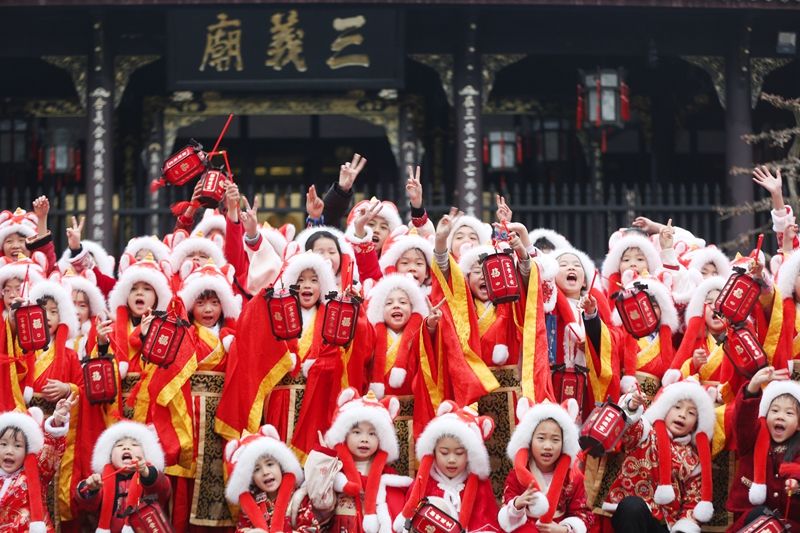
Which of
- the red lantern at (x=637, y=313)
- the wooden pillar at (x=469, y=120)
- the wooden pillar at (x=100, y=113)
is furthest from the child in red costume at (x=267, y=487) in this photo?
the wooden pillar at (x=100, y=113)

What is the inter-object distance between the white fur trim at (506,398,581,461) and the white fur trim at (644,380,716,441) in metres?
0.68

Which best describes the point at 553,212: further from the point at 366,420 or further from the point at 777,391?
the point at 366,420

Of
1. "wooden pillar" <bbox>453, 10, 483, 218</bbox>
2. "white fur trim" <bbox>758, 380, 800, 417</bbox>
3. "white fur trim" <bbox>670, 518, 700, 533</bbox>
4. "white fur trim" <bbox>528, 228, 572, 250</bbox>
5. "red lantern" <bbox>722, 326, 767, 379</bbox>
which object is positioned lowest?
"white fur trim" <bbox>670, 518, 700, 533</bbox>

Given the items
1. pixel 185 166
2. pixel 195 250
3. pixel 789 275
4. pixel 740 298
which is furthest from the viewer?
pixel 185 166

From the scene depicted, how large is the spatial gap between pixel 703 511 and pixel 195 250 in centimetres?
369

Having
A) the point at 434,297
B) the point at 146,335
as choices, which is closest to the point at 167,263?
the point at 146,335

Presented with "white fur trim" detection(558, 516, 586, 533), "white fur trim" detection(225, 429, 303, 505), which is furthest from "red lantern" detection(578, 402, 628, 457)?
"white fur trim" detection(225, 429, 303, 505)

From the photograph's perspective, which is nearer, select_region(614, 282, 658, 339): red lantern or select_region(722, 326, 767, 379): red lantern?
select_region(722, 326, 767, 379): red lantern

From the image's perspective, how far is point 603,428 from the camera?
8.59 metres

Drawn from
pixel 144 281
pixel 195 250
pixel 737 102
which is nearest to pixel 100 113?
pixel 195 250

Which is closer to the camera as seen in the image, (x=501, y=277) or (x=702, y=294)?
(x=501, y=277)

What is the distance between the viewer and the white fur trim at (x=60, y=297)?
9.43m

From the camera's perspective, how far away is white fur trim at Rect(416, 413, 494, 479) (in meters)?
8.59

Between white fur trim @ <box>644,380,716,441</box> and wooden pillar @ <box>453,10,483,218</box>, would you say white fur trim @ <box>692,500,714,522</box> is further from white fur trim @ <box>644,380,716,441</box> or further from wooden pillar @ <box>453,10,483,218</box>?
wooden pillar @ <box>453,10,483,218</box>
